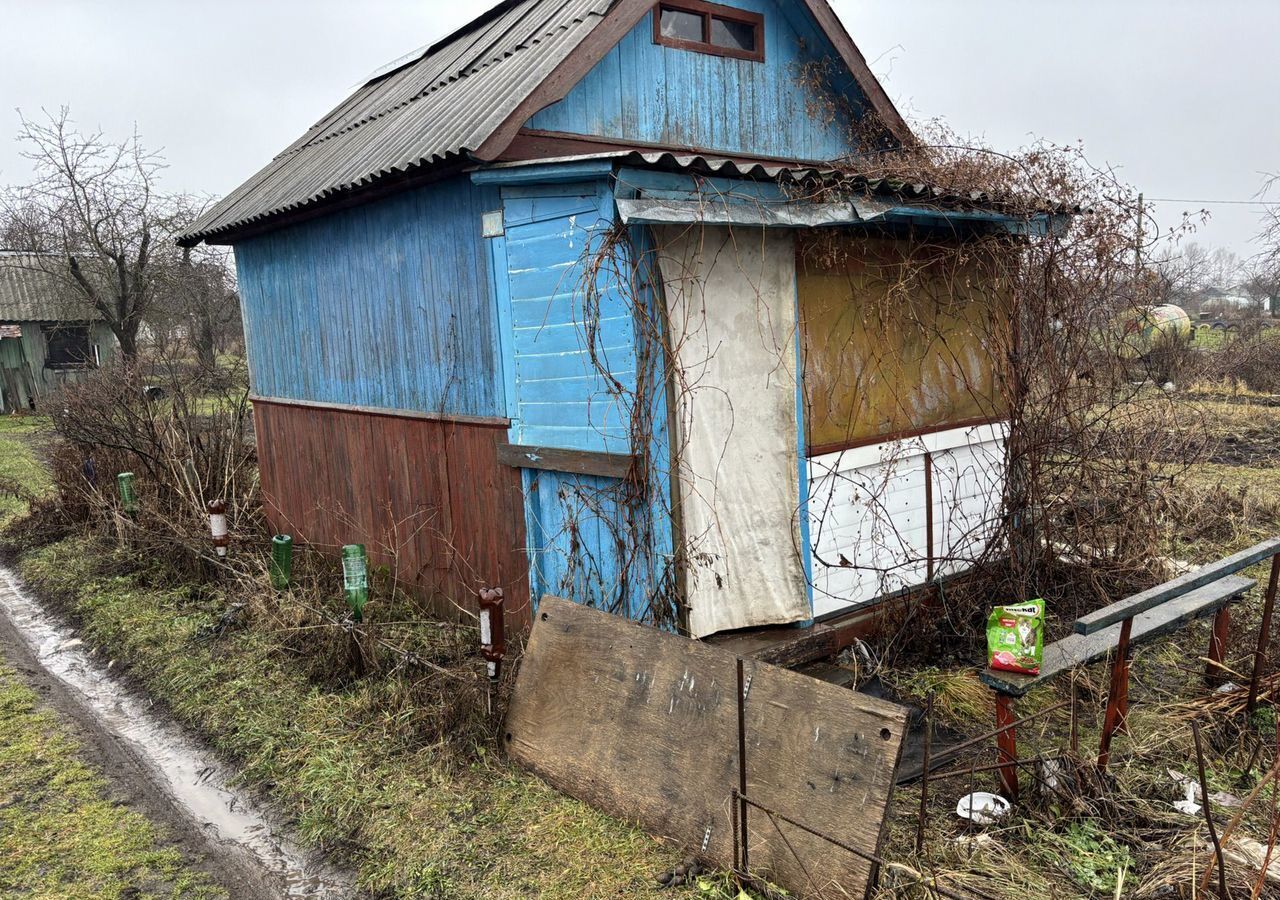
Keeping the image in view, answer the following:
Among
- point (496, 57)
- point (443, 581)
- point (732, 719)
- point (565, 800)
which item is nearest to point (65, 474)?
point (443, 581)

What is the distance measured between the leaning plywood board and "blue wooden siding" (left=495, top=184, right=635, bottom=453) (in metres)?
1.24

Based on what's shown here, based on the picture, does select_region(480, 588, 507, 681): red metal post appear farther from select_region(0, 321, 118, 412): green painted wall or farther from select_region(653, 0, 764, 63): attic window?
select_region(0, 321, 118, 412): green painted wall

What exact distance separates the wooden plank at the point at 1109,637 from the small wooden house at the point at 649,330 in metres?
1.58

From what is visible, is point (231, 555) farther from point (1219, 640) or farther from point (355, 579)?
point (1219, 640)

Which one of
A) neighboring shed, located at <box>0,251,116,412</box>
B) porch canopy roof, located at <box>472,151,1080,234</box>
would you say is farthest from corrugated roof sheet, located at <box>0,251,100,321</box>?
porch canopy roof, located at <box>472,151,1080,234</box>

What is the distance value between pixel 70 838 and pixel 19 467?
49.7ft

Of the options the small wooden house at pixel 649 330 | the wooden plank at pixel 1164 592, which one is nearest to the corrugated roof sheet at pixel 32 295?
the small wooden house at pixel 649 330

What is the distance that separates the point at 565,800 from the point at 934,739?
7.27 feet

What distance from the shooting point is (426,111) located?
7.39 meters

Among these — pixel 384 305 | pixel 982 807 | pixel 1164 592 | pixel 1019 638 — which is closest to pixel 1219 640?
pixel 1164 592

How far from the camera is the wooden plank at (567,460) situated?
17.0 feet

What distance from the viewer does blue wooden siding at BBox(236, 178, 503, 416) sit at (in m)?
6.18

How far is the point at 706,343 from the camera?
527cm

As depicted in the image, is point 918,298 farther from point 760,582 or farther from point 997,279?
point 760,582
